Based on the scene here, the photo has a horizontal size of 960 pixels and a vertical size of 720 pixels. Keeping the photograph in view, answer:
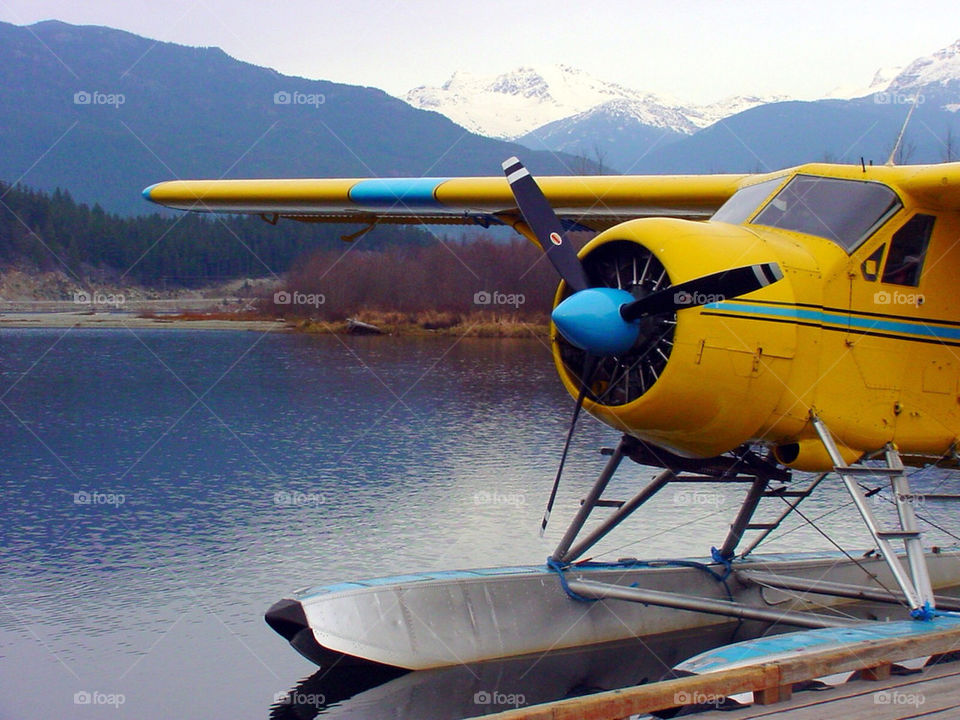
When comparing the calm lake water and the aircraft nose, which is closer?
the aircraft nose

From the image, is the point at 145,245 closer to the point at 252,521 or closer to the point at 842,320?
the point at 252,521

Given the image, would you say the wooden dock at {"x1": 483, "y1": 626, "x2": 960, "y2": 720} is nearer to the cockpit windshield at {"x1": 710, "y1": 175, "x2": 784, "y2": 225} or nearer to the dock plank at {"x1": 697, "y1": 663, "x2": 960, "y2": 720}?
the dock plank at {"x1": 697, "y1": 663, "x2": 960, "y2": 720}

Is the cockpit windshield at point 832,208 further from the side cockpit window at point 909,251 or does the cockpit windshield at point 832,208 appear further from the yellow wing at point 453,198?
the yellow wing at point 453,198

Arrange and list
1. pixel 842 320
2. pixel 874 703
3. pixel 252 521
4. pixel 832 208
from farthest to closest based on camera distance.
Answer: pixel 252 521, pixel 832 208, pixel 842 320, pixel 874 703

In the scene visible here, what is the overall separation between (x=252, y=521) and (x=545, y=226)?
6460 mm

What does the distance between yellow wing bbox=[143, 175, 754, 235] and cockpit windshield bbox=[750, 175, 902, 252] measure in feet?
3.10

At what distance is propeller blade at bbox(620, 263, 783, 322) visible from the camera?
5.19 metres

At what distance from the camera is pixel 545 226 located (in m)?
6.15

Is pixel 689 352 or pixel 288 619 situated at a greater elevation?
pixel 689 352

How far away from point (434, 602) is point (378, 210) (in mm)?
3772

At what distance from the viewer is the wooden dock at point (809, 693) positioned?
4.18 meters

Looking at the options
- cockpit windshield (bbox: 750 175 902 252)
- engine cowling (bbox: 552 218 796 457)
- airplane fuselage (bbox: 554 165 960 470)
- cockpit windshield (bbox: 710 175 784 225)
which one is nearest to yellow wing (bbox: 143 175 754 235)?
cockpit windshield (bbox: 710 175 784 225)

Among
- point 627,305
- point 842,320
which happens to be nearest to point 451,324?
point 842,320

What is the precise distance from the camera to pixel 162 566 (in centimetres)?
966
